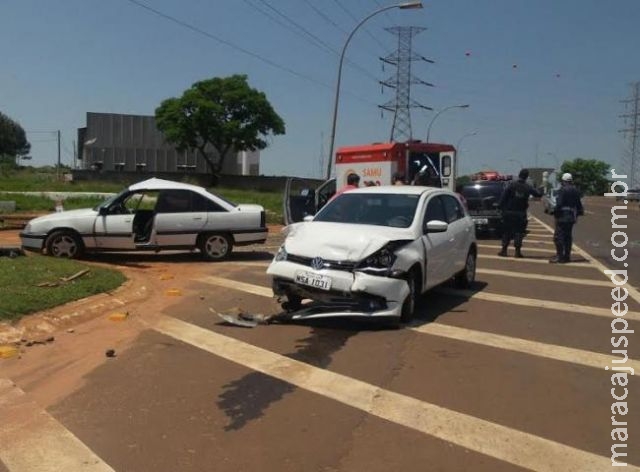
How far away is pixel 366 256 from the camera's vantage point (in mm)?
7738

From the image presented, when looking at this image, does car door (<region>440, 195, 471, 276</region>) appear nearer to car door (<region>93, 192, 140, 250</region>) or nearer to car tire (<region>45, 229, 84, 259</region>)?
car door (<region>93, 192, 140, 250</region>)

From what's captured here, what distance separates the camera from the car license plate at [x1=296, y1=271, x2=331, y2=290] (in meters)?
7.68

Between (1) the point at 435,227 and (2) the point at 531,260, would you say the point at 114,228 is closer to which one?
(1) the point at 435,227

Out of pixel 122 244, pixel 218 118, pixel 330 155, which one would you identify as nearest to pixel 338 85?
pixel 330 155

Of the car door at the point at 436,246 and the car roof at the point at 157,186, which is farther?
the car roof at the point at 157,186

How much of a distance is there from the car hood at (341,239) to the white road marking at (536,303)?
7.53ft

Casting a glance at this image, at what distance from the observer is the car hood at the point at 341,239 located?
25.6 ft

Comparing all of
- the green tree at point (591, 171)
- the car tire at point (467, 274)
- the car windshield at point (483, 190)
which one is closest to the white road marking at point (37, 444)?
the car tire at point (467, 274)

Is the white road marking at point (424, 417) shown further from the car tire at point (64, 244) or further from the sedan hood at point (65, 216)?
the sedan hood at point (65, 216)

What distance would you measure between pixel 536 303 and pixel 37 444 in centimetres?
700

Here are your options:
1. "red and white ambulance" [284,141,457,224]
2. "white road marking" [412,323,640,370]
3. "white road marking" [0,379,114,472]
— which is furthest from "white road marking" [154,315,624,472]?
"red and white ambulance" [284,141,457,224]

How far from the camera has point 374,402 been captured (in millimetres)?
5371

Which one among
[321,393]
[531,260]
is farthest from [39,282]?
[531,260]

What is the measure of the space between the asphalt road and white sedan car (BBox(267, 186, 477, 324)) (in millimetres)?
347
